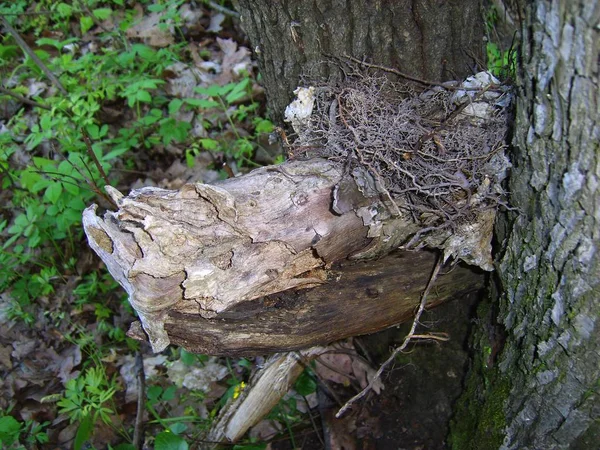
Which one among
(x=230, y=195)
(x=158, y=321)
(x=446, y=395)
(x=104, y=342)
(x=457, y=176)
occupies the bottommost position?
(x=104, y=342)

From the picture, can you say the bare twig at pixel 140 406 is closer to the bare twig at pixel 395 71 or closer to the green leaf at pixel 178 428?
the green leaf at pixel 178 428

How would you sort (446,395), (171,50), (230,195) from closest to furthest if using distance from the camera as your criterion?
(230,195) → (446,395) → (171,50)

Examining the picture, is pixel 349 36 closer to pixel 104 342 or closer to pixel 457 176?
pixel 457 176

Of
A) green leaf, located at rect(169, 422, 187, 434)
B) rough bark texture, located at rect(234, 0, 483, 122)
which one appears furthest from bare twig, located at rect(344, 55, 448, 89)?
green leaf, located at rect(169, 422, 187, 434)

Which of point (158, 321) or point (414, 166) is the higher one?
point (414, 166)

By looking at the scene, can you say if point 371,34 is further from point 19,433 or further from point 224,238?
point 19,433

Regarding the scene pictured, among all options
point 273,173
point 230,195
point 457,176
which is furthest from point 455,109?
point 230,195
